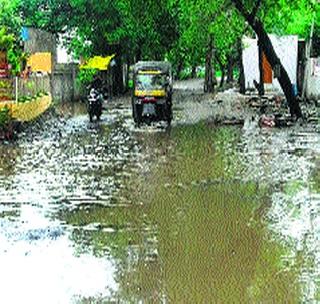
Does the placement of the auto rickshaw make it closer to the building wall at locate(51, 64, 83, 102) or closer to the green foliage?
the green foliage

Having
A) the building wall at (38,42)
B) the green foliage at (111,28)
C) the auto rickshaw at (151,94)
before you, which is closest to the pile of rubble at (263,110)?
the auto rickshaw at (151,94)

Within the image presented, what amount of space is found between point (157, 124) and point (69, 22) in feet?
82.7

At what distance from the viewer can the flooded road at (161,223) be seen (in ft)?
27.4

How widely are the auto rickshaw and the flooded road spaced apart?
21.0 ft

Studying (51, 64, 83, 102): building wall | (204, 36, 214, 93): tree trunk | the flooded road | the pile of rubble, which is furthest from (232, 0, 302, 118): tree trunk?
(204, 36, 214, 93): tree trunk

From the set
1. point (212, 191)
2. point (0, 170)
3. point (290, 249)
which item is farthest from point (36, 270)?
point (0, 170)

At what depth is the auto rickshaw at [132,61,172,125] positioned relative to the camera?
28.1 m

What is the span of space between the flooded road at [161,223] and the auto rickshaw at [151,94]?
6387 millimetres

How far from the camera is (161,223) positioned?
1145 cm

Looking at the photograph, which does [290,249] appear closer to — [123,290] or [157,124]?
[123,290]

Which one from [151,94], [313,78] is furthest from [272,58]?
[313,78]

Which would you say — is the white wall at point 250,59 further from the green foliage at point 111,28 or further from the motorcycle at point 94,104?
the motorcycle at point 94,104

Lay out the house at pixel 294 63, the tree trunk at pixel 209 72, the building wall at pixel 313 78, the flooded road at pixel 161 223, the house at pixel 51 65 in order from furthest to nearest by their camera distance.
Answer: the tree trunk at pixel 209 72, the house at pixel 294 63, the house at pixel 51 65, the building wall at pixel 313 78, the flooded road at pixel 161 223

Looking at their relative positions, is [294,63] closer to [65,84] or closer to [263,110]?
[263,110]
